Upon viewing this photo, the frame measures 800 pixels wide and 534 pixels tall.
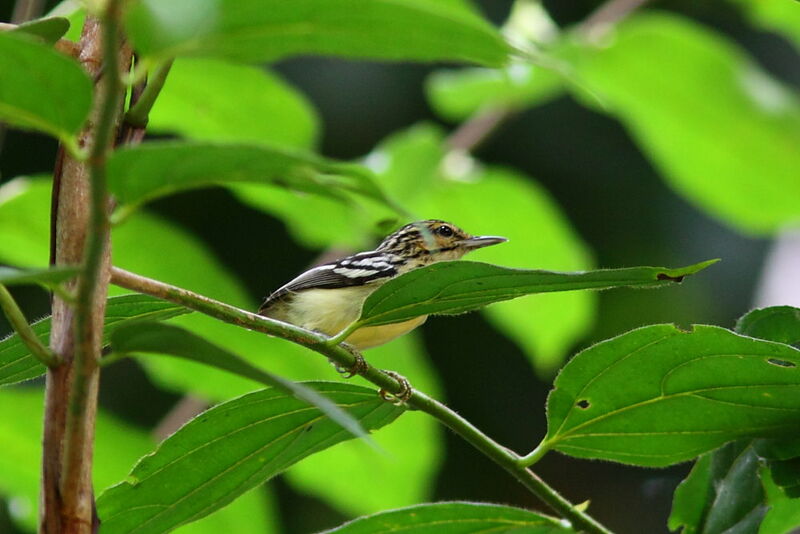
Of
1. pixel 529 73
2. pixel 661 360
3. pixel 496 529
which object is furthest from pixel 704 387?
pixel 529 73

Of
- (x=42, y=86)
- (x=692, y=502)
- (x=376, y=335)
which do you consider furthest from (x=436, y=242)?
(x=42, y=86)

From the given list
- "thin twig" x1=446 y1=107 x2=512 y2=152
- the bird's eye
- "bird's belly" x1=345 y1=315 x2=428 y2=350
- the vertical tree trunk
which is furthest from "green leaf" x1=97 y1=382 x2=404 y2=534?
the bird's eye

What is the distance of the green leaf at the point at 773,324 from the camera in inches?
92.2

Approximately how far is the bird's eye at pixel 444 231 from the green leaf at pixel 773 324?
2.33m

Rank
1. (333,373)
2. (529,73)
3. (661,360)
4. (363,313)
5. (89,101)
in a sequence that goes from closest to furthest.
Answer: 1. (89,101)
2. (363,313)
3. (661,360)
4. (333,373)
5. (529,73)

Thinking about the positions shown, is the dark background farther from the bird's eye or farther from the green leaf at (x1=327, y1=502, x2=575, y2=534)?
the green leaf at (x1=327, y1=502, x2=575, y2=534)

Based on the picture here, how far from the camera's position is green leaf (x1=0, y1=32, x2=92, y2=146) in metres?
1.25

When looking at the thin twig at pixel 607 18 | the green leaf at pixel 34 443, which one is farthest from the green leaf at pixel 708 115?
the green leaf at pixel 34 443

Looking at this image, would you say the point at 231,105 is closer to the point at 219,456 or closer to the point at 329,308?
the point at 329,308

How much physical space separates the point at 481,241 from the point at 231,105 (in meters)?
1.38

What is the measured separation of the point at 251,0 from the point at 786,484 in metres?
1.58

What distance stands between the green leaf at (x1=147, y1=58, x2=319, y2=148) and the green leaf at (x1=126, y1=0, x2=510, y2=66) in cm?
199

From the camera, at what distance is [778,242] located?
8.59 meters

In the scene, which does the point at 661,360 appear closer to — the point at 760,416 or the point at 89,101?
the point at 760,416
